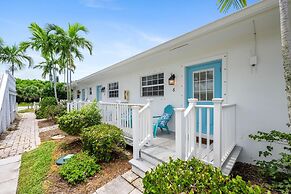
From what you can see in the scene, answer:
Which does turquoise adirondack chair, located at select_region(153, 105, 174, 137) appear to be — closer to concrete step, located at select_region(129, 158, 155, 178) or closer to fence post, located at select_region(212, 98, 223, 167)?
concrete step, located at select_region(129, 158, 155, 178)

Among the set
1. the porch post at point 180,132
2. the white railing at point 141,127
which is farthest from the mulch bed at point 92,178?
the porch post at point 180,132

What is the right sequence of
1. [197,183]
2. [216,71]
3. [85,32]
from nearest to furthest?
1. [197,183]
2. [216,71]
3. [85,32]

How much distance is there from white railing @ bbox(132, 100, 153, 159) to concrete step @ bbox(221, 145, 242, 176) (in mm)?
1654

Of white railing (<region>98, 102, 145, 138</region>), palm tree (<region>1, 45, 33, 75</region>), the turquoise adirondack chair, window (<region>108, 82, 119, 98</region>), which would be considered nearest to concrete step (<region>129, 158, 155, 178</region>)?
white railing (<region>98, 102, 145, 138</region>)

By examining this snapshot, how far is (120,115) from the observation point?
490cm

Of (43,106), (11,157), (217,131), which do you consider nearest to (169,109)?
(217,131)

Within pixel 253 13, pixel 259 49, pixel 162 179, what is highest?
pixel 253 13

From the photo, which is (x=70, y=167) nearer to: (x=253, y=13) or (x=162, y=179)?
(x=162, y=179)

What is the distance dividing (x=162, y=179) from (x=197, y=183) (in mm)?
341

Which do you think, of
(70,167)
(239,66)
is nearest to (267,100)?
(239,66)

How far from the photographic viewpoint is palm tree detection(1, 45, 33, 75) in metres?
18.8

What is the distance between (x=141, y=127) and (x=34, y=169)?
268 cm

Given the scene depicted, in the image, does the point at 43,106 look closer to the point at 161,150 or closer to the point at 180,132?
the point at 161,150

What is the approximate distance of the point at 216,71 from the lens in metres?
4.29
